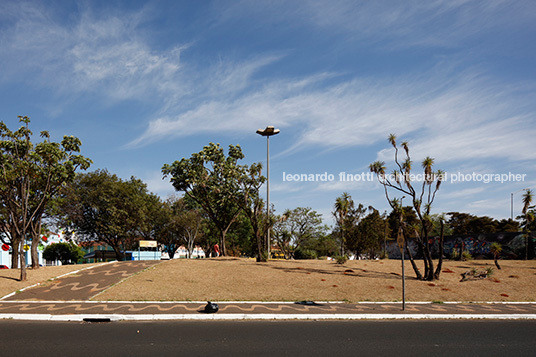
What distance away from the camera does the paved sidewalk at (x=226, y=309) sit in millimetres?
12234

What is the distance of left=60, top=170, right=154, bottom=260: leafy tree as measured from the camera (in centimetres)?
4312

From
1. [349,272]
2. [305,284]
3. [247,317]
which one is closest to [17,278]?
[247,317]

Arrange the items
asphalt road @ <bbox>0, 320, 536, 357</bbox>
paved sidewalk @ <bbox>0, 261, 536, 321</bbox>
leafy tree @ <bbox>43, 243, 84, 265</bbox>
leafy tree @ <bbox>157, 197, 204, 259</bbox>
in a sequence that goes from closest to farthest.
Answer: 1. asphalt road @ <bbox>0, 320, 536, 357</bbox>
2. paved sidewalk @ <bbox>0, 261, 536, 321</bbox>
3. leafy tree @ <bbox>157, 197, 204, 259</bbox>
4. leafy tree @ <bbox>43, 243, 84, 265</bbox>

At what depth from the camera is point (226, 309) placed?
13.3 meters

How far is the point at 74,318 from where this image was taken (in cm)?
1193

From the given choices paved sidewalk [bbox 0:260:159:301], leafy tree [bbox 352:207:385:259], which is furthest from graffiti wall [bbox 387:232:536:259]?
paved sidewalk [bbox 0:260:159:301]

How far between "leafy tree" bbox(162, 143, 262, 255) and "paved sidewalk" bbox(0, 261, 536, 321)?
15.3 meters

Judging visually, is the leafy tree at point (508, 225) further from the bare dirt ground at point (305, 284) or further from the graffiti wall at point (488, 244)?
the bare dirt ground at point (305, 284)

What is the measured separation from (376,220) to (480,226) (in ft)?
84.7

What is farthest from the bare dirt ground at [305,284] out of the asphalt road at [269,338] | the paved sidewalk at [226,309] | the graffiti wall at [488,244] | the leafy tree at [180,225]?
the leafy tree at [180,225]

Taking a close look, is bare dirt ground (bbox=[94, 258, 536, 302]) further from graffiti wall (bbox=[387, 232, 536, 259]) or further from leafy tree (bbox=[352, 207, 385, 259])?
leafy tree (bbox=[352, 207, 385, 259])

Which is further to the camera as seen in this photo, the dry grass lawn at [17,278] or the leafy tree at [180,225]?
the leafy tree at [180,225]

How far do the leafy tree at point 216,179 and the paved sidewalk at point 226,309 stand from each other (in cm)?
1528

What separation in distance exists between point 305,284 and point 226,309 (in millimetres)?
5914
